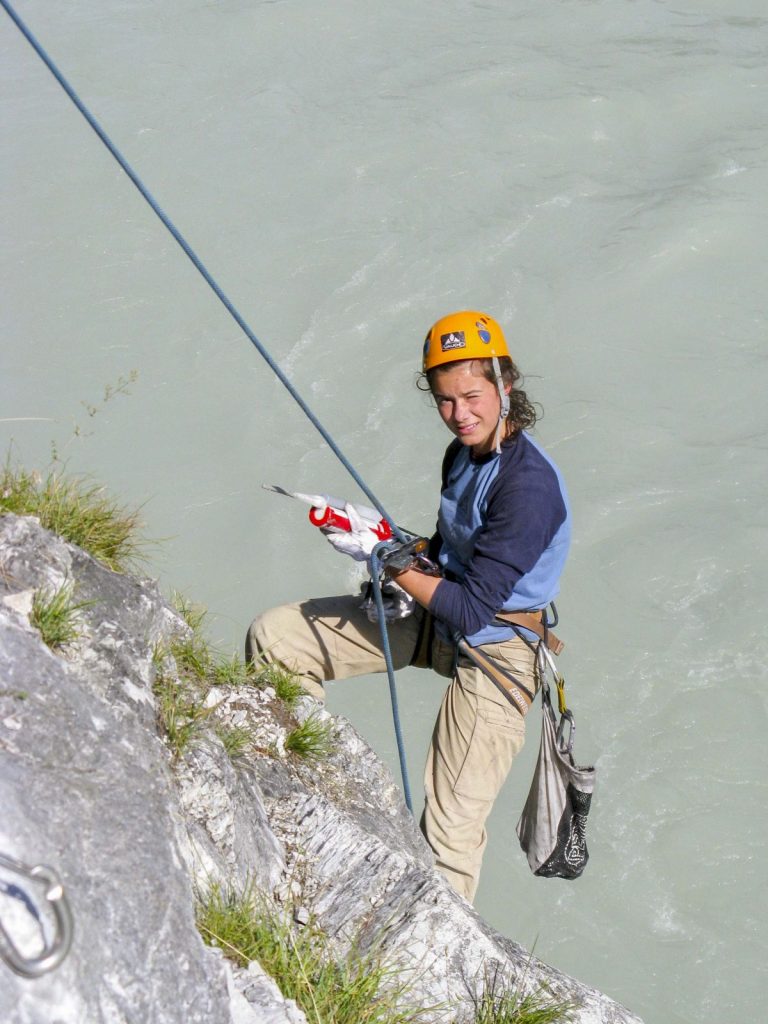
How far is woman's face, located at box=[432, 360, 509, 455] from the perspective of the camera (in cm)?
407

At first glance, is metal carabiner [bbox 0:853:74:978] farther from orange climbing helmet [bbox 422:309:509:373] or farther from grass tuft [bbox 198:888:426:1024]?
orange climbing helmet [bbox 422:309:509:373]

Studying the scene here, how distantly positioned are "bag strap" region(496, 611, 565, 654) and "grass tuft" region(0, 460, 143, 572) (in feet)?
4.65

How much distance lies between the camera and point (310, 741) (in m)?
3.95

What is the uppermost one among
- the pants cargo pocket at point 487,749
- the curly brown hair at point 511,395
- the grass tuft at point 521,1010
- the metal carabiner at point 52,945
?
the metal carabiner at point 52,945

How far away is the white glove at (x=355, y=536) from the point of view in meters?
4.20

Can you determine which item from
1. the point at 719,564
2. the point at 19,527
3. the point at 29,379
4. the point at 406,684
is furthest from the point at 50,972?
the point at 29,379

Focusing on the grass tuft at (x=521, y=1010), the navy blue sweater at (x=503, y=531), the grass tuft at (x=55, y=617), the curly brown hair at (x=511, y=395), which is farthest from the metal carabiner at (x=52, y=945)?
the curly brown hair at (x=511, y=395)

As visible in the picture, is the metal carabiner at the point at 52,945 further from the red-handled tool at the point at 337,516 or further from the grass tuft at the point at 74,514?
the red-handled tool at the point at 337,516

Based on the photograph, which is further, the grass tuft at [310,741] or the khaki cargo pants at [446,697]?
the khaki cargo pants at [446,697]

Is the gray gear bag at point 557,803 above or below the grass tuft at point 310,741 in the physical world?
below

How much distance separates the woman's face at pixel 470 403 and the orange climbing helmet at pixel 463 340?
0.04m

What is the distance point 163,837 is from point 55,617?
749 mm

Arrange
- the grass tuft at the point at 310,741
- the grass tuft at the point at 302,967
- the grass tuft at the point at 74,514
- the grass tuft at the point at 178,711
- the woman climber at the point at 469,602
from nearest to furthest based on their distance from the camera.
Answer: the grass tuft at the point at 302,967, the grass tuft at the point at 178,711, the grass tuft at the point at 74,514, the grass tuft at the point at 310,741, the woman climber at the point at 469,602

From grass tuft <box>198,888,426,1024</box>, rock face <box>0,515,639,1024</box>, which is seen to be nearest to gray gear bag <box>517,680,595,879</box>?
rock face <box>0,515,639,1024</box>
